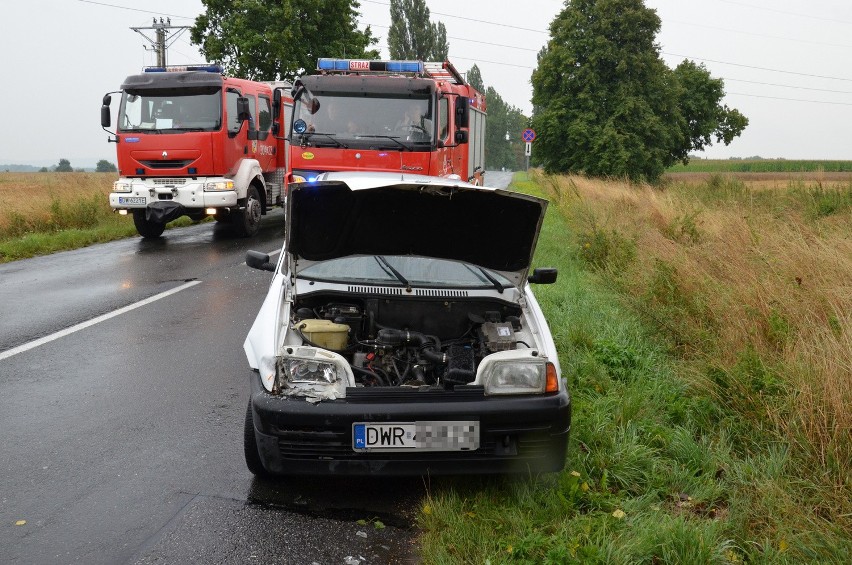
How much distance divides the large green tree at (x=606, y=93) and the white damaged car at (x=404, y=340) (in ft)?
134

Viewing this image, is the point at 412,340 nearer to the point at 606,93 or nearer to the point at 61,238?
the point at 61,238

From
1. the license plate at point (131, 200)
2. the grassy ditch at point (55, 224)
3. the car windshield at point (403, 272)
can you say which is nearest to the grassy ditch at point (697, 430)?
the car windshield at point (403, 272)

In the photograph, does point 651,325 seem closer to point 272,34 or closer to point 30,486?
point 30,486

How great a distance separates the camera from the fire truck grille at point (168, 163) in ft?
47.1

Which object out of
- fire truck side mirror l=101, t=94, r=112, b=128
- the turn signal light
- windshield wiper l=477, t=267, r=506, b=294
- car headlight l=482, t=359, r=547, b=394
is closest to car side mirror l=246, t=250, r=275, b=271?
windshield wiper l=477, t=267, r=506, b=294

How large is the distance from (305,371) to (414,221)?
1.20 m

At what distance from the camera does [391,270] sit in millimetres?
4984

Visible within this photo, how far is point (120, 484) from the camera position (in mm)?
4098

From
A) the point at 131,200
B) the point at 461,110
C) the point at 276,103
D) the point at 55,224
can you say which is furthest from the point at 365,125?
the point at 55,224

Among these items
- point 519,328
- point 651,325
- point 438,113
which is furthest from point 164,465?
point 438,113

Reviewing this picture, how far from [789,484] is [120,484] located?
137 inches

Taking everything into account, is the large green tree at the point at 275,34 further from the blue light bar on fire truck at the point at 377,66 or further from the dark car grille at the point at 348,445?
the dark car grille at the point at 348,445

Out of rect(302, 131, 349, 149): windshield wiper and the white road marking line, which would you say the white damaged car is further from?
rect(302, 131, 349, 149): windshield wiper

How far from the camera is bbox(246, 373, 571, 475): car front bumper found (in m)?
3.68
